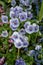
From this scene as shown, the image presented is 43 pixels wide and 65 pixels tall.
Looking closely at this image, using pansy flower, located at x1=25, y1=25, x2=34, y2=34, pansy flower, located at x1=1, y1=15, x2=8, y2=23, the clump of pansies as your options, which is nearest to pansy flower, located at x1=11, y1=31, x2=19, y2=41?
the clump of pansies

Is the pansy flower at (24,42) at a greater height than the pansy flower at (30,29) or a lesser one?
lesser

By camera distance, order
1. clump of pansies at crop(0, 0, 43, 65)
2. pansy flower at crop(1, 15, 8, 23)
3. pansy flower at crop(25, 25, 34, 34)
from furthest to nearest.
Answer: pansy flower at crop(1, 15, 8, 23), pansy flower at crop(25, 25, 34, 34), clump of pansies at crop(0, 0, 43, 65)

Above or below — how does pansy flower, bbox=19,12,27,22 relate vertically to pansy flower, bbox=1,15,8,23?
above

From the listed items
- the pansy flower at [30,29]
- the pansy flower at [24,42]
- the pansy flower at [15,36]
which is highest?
the pansy flower at [30,29]

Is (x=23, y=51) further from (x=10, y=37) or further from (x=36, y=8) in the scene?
(x=36, y=8)

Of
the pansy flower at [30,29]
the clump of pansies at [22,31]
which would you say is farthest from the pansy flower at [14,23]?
the pansy flower at [30,29]

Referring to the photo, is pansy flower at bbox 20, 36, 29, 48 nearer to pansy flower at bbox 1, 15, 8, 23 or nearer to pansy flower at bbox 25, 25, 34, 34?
pansy flower at bbox 25, 25, 34, 34

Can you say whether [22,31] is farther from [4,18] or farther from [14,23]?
[4,18]

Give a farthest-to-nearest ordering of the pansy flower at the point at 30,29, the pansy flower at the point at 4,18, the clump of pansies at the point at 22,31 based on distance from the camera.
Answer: the pansy flower at the point at 4,18 → the pansy flower at the point at 30,29 → the clump of pansies at the point at 22,31

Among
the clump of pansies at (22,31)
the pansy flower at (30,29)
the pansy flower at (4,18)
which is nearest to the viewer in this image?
the clump of pansies at (22,31)

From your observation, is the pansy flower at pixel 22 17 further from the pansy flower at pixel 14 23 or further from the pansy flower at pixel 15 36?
the pansy flower at pixel 15 36

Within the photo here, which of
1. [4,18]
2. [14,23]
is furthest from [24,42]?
[4,18]
